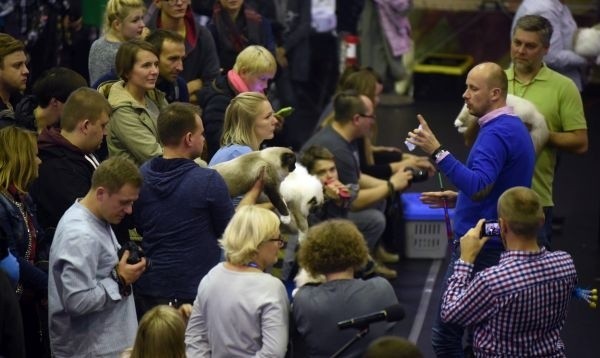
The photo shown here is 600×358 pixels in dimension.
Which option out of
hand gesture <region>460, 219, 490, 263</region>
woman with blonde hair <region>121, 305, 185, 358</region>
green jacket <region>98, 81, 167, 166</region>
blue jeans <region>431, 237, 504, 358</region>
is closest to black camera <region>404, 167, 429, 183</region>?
blue jeans <region>431, 237, 504, 358</region>

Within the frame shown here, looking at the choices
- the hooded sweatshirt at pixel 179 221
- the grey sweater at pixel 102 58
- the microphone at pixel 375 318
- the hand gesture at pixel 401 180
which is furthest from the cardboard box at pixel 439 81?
the microphone at pixel 375 318

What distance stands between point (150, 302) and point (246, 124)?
3.72 feet

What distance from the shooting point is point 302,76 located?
12.3 metres

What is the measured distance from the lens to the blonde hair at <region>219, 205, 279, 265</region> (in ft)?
17.0

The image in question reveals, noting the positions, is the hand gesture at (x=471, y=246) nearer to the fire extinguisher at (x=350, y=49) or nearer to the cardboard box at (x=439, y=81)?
the fire extinguisher at (x=350, y=49)

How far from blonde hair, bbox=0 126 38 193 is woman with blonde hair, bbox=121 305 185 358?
1276mm

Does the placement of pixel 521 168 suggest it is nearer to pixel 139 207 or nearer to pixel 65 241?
pixel 139 207

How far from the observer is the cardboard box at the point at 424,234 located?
30.0 feet

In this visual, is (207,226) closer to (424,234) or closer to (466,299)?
(466,299)

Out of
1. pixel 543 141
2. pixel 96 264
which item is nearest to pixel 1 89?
pixel 96 264

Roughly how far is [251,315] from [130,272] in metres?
0.60

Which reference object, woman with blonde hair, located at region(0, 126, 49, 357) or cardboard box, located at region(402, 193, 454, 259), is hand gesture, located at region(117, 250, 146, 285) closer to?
woman with blonde hair, located at region(0, 126, 49, 357)

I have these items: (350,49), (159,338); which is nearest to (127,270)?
(159,338)

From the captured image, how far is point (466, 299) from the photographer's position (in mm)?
5363
